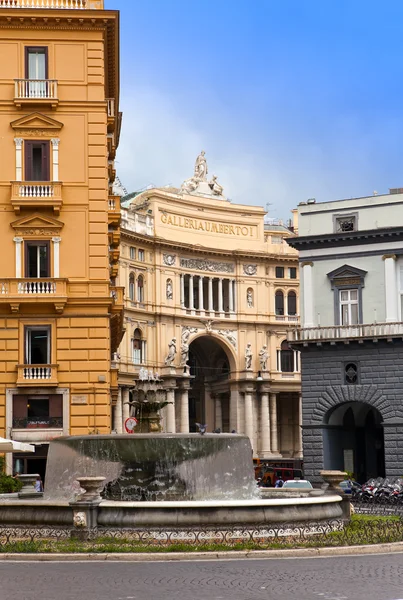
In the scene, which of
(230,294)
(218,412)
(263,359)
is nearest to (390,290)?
(263,359)

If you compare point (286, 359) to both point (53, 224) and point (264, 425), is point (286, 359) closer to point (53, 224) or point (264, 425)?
point (264, 425)

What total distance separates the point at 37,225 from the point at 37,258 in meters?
1.15

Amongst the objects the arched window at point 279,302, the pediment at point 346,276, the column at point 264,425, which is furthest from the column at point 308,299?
the arched window at point 279,302

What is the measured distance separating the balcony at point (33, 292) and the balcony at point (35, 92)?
20.7 ft

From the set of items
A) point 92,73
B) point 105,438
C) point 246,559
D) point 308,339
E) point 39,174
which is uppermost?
point 92,73

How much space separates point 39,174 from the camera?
41.4 meters

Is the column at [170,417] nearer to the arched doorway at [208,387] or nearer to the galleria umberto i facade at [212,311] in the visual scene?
the galleria umberto i facade at [212,311]

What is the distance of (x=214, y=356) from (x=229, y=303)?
580cm

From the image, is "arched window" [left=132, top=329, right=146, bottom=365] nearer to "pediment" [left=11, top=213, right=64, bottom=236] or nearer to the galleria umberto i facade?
the galleria umberto i facade

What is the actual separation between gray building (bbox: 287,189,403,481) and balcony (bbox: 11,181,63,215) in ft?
58.1

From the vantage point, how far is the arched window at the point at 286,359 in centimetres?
9688

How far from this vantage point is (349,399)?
54156 mm

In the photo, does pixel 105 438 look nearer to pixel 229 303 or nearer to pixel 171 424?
pixel 171 424

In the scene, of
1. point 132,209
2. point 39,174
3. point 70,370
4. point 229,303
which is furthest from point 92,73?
point 229,303
